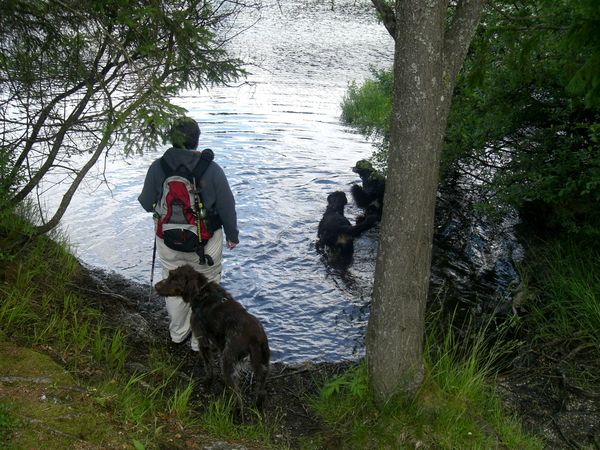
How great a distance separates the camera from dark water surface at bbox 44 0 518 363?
797 cm

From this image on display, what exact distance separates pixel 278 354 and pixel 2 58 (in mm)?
4411

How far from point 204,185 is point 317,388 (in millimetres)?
2384

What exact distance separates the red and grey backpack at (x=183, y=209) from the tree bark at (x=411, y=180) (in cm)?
209

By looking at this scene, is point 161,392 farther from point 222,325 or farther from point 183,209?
point 183,209

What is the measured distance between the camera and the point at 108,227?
1036cm

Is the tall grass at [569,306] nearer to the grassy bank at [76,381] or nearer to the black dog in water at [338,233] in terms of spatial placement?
the black dog in water at [338,233]

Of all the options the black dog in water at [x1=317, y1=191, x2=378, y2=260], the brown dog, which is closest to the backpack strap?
the brown dog

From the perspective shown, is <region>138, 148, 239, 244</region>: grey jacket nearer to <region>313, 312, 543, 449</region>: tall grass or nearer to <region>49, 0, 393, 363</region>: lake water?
<region>49, 0, 393, 363</region>: lake water

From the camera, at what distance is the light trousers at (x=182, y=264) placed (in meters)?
6.44

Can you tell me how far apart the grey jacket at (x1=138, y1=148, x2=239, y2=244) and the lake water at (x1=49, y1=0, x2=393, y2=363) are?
62.3 inches

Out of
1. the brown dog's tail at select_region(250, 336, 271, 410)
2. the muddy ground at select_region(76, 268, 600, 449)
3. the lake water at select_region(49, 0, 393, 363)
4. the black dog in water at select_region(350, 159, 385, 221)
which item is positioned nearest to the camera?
the muddy ground at select_region(76, 268, 600, 449)

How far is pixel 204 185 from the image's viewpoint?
5984 mm

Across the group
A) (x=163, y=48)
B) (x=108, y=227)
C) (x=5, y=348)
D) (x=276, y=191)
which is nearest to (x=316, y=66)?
A: (x=276, y=191)

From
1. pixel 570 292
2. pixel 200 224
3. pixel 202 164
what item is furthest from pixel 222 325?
pixel 570 292
